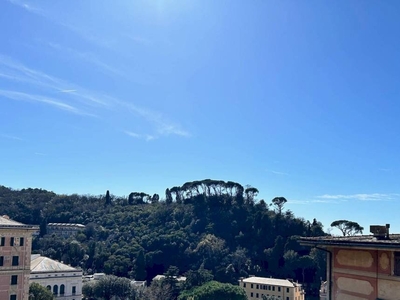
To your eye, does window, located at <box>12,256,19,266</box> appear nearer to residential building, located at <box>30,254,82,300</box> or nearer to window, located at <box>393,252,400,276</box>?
residential building, located at <box>30,254,82,300</box>

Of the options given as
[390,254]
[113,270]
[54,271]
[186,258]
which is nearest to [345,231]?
[186,258]

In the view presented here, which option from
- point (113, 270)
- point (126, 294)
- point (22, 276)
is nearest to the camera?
point (22, 276)

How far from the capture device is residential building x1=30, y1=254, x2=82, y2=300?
5199 centimetres

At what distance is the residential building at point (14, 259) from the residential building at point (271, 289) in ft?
126

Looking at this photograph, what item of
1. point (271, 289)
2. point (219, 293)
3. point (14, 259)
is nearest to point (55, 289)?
point (14, 259)

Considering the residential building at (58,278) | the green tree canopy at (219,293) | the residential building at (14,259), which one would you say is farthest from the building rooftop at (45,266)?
the green tree canopy at (219,293)

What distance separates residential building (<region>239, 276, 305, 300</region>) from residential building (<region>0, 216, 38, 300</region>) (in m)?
38.4

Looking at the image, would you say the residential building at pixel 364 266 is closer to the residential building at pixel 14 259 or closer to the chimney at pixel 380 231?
the chimney at pixel 380 231

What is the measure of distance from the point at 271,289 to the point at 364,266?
6124 cm

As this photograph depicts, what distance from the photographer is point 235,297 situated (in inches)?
2045

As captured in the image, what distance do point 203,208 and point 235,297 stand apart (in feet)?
190

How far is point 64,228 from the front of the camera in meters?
112

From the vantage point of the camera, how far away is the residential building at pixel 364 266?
7398 mm

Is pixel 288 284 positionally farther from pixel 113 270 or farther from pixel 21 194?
pixel 21 194
